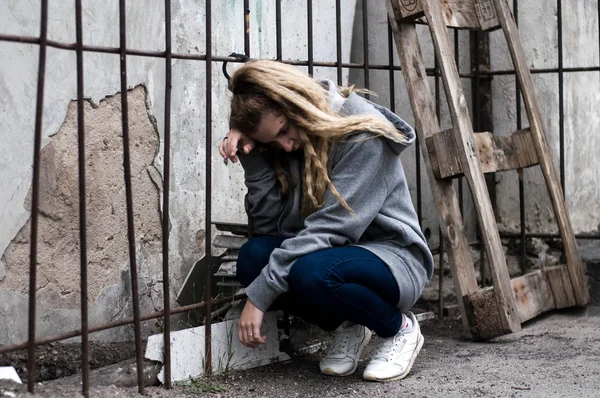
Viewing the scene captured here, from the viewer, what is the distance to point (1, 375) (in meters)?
2.73

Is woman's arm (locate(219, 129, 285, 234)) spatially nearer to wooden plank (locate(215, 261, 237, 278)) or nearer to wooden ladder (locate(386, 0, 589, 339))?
wooden plank (locate(215, 261, 237, 278))

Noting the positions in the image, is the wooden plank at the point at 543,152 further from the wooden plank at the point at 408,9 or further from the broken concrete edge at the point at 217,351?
the broken concrete edge at the point at 217,351

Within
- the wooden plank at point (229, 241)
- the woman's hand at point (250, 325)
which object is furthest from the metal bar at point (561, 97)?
the woman's hand at point (250, 325)

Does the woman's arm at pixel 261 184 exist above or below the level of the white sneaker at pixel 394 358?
above

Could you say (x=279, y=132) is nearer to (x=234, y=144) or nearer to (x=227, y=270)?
(x=234, y=144)

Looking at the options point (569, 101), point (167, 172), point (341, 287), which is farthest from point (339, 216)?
point (569, 101)

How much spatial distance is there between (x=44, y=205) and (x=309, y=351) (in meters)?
1.25

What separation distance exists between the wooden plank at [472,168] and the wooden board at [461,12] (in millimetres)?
86

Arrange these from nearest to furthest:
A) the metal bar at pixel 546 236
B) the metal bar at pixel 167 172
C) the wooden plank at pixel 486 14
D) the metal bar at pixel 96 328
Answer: the metal bar at pixel 96 328, the metal bar at pixel 167 172, the wooden plank at pixel 486 14, the metal bar at pixel 546 236

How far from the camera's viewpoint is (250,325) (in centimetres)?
304

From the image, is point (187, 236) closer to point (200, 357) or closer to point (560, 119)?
point (200, 357)

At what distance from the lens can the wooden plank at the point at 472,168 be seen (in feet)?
12.0

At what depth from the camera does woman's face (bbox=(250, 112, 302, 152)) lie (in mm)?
3020

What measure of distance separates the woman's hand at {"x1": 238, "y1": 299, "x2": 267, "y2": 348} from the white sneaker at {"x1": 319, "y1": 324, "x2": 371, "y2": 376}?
1.09ft
